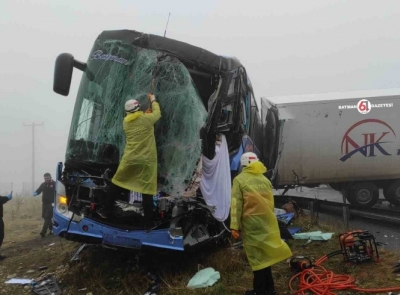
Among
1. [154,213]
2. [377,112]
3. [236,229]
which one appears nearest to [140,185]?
[154,213]

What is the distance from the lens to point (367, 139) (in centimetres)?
943

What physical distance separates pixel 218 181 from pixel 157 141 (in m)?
0.88

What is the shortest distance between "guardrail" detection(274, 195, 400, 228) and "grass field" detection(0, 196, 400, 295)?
5.84 ft

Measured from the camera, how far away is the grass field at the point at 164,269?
169 inches

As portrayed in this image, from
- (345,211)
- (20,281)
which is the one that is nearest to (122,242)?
(20,281)

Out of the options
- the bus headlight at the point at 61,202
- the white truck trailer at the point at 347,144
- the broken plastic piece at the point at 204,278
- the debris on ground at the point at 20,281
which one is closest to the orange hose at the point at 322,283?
the broken plastic piece at the point at 204,278

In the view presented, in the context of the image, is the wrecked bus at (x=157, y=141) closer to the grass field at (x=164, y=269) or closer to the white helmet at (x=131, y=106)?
the white helmet at (x=131, y=106)

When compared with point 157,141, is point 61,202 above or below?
below

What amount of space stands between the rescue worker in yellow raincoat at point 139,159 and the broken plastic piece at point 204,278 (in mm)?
796

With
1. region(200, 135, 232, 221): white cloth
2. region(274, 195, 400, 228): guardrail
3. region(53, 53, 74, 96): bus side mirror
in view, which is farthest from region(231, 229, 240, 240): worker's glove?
region(274, 195, 400, 228): guardrail

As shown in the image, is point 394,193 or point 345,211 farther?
point 394,193

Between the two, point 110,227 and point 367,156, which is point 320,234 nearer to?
point 110,227

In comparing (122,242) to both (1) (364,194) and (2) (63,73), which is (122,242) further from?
(1) (364,194)

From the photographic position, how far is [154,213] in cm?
446
